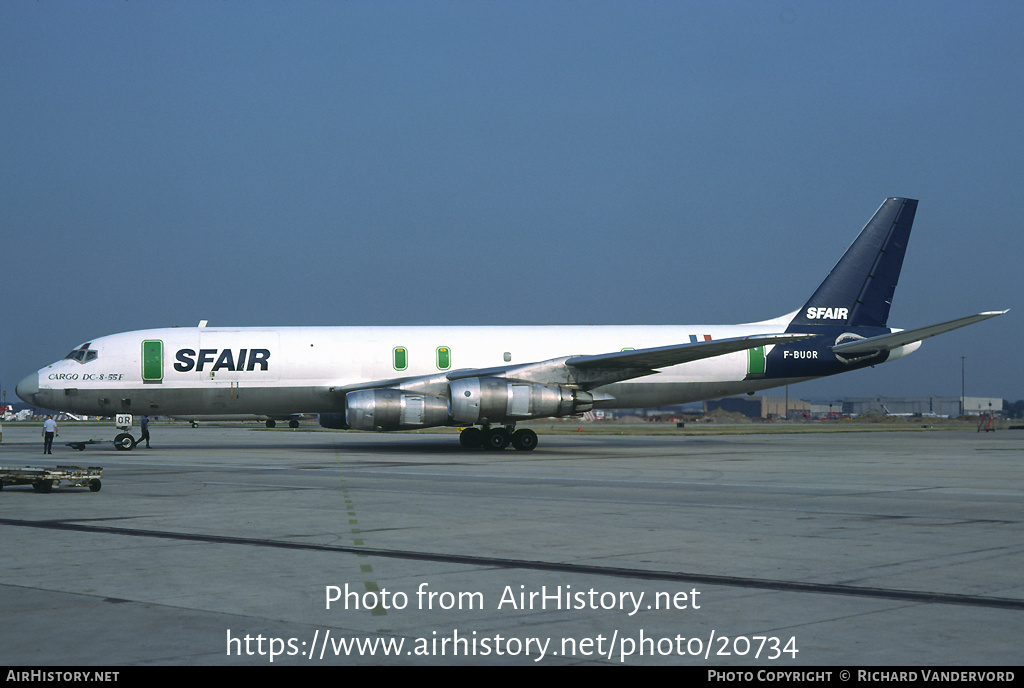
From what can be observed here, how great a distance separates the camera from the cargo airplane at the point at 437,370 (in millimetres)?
30438

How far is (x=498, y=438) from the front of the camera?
32.8m

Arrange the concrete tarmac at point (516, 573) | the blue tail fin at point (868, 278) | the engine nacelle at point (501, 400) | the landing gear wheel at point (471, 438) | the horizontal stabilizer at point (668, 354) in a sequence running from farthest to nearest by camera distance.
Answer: the blue tail fin at point (868, 278), the landing gear wheel at point (471, 438), the engine nacelle at point (501, 400), the horizontal stabilizer at point (668, 354), the concrete tarmac at point (516, 573)

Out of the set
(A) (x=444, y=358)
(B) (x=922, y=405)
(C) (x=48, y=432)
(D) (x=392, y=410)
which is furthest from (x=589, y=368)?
(B) (x=922, y=405)

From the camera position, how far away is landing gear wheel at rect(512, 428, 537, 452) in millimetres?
32688

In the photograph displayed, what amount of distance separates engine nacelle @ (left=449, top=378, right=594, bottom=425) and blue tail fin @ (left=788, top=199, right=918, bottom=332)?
1064cm

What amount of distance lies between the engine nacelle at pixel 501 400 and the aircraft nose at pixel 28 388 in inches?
551

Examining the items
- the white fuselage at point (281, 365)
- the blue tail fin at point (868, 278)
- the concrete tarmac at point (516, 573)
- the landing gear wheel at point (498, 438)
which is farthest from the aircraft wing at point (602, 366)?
the concrete tarmac at point (516, 573)

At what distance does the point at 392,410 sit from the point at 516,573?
67.7 ft

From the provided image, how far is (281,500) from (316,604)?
8932 millimetres

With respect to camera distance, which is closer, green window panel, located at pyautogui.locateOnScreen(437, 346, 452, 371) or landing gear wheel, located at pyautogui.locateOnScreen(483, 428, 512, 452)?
landing gear wheel, located at pyautogui.locateOnScreen(483, 428, 512, 452)

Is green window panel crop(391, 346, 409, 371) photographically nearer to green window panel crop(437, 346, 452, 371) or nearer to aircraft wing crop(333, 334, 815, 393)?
aircraft wing crop(333, 334, 815, 393)

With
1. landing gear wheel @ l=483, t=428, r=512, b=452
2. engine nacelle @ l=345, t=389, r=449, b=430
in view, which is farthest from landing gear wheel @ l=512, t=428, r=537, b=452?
engine nacelle @ l=345, t=389, r=449, b=430

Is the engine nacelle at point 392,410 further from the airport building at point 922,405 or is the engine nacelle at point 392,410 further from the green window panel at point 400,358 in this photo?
the airport building at point 922,405
